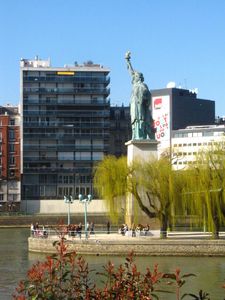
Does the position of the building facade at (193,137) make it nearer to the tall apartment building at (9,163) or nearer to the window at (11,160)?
the tall apartment building at (9,163)

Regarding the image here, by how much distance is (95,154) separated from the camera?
137750 mm

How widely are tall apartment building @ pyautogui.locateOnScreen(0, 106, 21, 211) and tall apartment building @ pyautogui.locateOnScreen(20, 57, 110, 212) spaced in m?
1.73

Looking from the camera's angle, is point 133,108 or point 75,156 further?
point 75,156

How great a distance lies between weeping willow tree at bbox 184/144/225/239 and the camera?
58625 millimetres

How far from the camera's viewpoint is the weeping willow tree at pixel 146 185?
5966 centimetres

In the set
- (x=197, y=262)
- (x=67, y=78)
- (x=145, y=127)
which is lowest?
(x=197, y=262)

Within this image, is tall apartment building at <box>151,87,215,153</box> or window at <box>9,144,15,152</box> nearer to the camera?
window at <box>9,144,15,152</box>

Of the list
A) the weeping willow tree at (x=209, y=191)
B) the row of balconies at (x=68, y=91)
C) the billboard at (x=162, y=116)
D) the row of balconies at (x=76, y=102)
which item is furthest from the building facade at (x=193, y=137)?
the weeping willow tree at (x=209, y=191)

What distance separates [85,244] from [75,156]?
81.2 meters

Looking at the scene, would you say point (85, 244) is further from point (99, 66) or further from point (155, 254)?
point (99, 66)

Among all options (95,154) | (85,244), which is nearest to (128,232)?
(85,244)

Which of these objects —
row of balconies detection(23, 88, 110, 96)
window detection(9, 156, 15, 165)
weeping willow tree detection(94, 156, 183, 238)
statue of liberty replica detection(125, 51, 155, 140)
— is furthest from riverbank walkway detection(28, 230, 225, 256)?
window detection(9, 156, 15, 165)

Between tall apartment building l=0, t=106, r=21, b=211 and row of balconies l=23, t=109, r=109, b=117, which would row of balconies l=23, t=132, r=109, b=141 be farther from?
row of balconies l=23, t=109, r=109, b=117

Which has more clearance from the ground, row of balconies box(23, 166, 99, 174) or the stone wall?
row of balconies box(23, 166, 99, 174)
